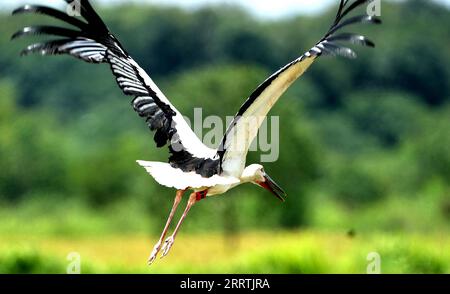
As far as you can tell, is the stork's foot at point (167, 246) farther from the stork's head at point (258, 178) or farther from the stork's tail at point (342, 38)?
the stork's tail at point (342, 38)

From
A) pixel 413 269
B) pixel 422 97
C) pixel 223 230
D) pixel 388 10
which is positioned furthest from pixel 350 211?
pixel 388 10

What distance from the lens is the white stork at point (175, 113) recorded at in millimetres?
5216

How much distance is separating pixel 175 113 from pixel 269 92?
0.79 meters

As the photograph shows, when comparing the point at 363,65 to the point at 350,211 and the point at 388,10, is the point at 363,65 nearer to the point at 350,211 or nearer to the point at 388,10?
the point at 388,10

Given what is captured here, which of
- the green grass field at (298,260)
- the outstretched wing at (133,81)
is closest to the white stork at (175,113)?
the outstretched wing at (133,81)

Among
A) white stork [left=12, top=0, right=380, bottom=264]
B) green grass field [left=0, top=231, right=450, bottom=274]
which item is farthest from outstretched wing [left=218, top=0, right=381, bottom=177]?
green grass field [left=0, top=231, right=450, bottom=274]

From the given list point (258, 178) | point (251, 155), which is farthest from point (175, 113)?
point (251, 155)

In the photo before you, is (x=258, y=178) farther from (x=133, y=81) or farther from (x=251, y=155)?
(x=251, y=155)

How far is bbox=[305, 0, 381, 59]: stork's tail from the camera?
5038 mm

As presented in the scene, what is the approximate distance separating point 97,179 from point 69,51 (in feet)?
92.9

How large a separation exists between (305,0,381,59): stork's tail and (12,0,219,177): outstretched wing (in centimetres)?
80

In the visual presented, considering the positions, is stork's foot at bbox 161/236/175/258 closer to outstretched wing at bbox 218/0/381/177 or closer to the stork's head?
outstretched wing at bbox 218/0/381/177

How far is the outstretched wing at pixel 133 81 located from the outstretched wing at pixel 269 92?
0.15 meters

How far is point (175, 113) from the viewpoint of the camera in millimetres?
5898
